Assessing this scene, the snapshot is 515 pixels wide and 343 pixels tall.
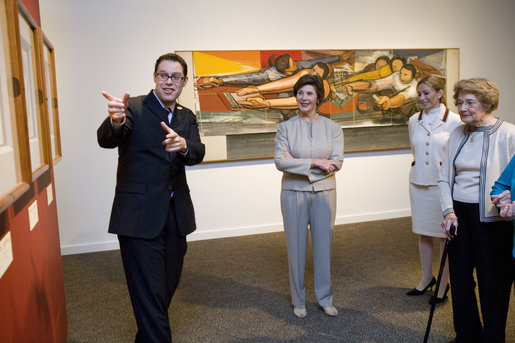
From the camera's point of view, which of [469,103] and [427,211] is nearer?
[469,103]

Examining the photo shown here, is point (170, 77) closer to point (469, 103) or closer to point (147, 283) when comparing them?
point (147, 283)

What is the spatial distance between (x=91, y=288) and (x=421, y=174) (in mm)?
2995

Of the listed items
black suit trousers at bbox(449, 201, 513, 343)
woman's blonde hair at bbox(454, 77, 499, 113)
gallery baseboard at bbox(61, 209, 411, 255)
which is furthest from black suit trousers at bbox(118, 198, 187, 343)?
gallery baseboard at bbox(61, 209, 411, 255)

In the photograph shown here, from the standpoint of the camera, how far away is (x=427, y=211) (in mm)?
3475

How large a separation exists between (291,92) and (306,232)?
2670mm

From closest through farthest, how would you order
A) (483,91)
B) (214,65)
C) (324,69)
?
Result: (483,91) → (214,65) → (324,69)

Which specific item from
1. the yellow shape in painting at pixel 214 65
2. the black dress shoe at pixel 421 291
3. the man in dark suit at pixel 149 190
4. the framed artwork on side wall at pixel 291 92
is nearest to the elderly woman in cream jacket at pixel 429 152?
the black dress shoe at pixel 421 291

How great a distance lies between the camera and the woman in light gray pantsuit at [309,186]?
3.23 meters

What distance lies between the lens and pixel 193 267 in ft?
14.7

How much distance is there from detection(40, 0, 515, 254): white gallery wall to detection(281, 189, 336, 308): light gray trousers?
2325 mm

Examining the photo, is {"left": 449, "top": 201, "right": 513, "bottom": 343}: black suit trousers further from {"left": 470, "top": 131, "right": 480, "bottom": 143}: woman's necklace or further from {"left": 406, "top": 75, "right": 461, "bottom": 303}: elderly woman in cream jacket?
{"left": 406, "top": 75, "right": 461, "bottom": 303}: elderly woman in cream jacket

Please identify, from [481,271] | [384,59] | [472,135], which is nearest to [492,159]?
[472,135]

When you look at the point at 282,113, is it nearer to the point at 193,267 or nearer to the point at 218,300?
the point at 193,267

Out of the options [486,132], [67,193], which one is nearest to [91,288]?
[67,193]
